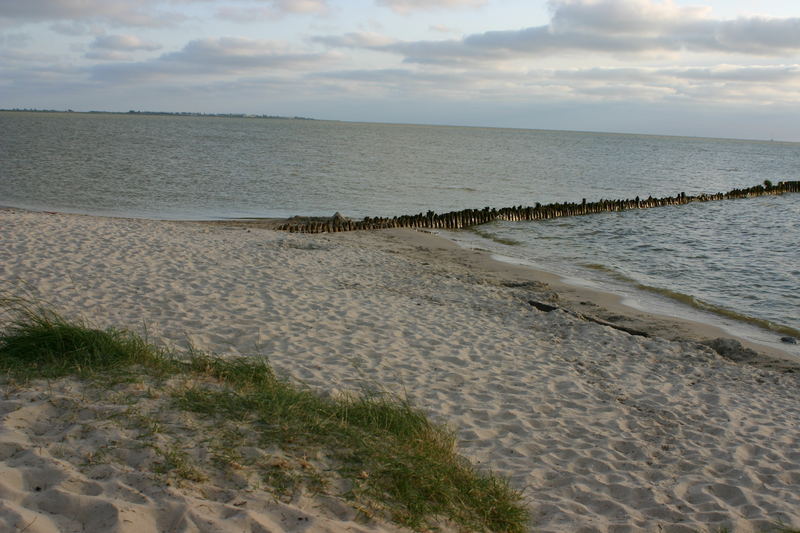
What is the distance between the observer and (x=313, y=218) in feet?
77.1

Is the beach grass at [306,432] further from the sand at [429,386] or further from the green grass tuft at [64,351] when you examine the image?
the sand at [429,386]

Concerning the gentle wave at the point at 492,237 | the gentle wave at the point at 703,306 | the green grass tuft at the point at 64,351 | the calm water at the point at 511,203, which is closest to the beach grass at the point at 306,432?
the green grass tuft at the point at 64,351

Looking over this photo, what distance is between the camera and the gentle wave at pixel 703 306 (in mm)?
12117

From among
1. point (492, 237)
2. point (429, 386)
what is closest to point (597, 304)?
point (429, 386)

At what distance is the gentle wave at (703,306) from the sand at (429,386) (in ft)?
7.82

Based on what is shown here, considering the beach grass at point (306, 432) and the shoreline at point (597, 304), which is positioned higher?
the beach grass at point (306, 432)

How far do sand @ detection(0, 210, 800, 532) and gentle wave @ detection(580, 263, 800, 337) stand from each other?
2.38 metres

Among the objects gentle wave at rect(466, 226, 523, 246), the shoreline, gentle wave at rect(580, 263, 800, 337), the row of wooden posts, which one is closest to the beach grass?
the shoreline

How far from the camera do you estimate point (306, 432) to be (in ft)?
15.7

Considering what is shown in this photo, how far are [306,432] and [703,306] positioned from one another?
11.6 metres

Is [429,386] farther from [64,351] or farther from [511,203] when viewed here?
[511,203]

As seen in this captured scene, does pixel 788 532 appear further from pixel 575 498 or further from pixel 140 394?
pixel 140 394

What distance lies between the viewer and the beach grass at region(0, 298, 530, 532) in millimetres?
4152

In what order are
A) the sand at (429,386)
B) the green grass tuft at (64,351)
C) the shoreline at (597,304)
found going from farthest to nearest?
the shoreline at (597,304) < the green grass tuft at (64,351) < the sand at (429,386)
